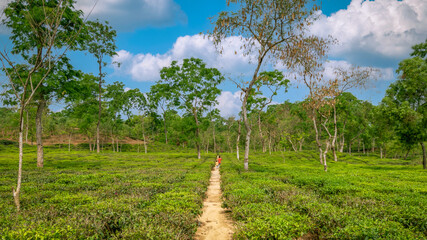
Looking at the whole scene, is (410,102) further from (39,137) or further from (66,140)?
(66,140)

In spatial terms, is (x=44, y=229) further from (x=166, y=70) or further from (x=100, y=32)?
(x=100, y=32)

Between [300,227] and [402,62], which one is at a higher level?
[402,62]

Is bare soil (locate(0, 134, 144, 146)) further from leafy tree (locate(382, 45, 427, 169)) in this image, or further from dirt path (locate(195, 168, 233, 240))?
leafy tree (locate(382, 45, 427, 169))

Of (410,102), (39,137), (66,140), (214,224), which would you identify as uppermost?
(410,102)

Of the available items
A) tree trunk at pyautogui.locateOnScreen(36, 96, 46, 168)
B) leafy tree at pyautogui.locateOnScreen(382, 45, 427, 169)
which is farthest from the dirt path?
leafy tree at pyautogui.locateOnScreen(382, 45, 427, 169)

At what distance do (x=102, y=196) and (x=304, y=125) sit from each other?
61226 mm

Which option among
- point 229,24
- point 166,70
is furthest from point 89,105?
point 229,24

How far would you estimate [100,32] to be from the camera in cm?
4175

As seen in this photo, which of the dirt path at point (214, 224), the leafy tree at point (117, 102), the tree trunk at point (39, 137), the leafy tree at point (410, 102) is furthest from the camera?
the leafy tree at point (117, 102)

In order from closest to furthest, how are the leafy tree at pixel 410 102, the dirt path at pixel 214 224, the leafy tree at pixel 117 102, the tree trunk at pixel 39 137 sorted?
1. the dirt path at pixel 214 224
2. the tree trunk at pixel 39 137
3. the leafy tree at pixel 410 102
4. the leafy tree at pixel 117 102

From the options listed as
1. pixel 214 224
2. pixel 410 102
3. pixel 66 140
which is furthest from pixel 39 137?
pixel 66 140

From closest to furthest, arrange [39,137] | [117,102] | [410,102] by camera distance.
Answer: [39,137], [410,102], [117,102]

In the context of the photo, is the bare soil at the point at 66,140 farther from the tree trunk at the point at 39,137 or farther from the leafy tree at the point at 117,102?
the tree trunk at the point at 39,137

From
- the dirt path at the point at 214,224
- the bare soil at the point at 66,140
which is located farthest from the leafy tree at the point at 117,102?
the dirt path at the point at 214,224
